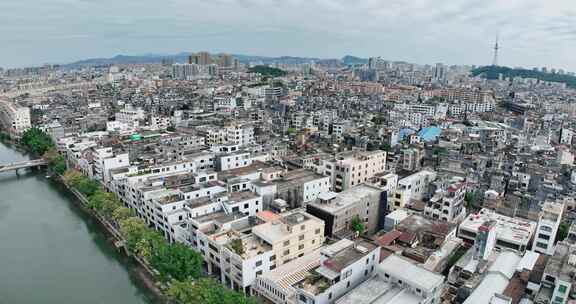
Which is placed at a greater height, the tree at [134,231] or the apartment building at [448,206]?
the apartment building at [448,206]

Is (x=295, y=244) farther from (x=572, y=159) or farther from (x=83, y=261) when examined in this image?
(x=572, y=159)

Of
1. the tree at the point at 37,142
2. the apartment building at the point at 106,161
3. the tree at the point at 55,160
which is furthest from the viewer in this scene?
the tree at the point at 37,142

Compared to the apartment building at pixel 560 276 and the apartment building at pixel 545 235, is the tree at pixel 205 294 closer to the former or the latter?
the apartment building at pixel 560 276

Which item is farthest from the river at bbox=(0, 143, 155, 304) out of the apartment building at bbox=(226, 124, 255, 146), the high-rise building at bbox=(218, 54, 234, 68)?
the high-rise building at bbox=(218, 54, 234, 68)

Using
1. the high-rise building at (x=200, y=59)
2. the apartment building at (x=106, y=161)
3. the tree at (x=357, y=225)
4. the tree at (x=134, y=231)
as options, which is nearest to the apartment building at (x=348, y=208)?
the tree at (x=357, y=225)

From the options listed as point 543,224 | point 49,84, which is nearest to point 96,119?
point 543,224

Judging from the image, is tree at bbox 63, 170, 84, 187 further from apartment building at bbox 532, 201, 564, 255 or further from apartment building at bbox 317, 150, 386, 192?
apartment building at bbox 532, 201, 564, 255
